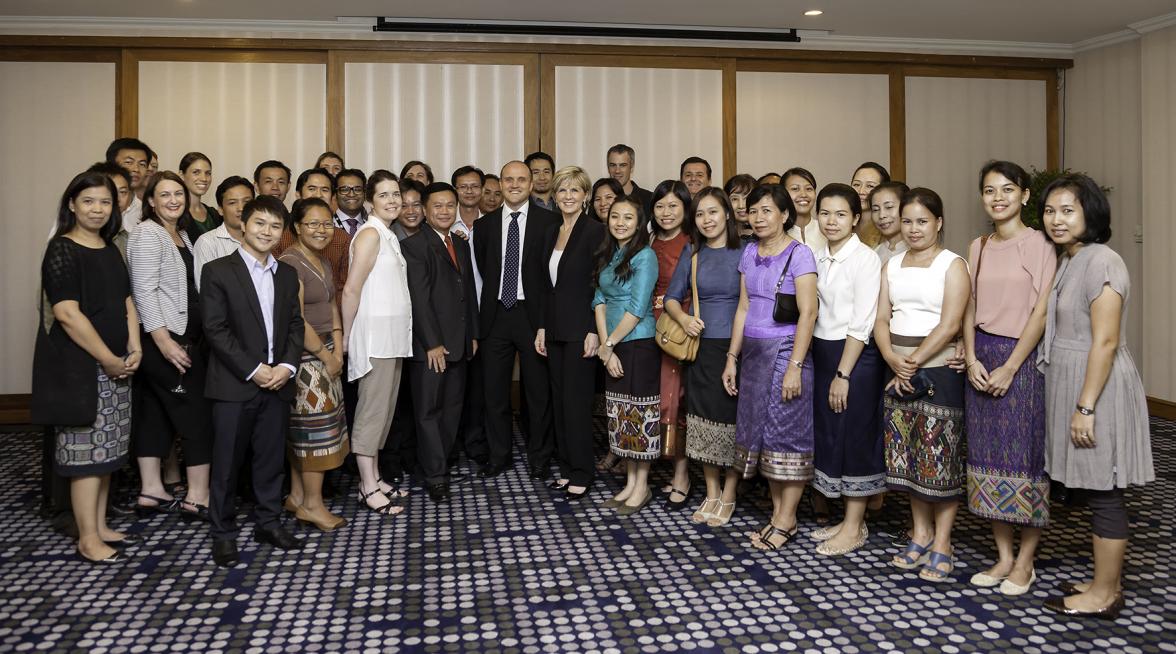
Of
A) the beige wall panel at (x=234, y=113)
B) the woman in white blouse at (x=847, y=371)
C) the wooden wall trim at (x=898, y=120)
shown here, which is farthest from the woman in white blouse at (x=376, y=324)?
the wooden wall trim at (x=898, y=120)

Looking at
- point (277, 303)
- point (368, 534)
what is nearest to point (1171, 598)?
point (368, 534)

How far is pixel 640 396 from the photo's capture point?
4.17 m

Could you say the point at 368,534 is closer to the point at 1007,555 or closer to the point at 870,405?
the point at 870,405

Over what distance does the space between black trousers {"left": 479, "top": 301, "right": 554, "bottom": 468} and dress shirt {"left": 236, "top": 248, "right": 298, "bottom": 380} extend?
145 cm

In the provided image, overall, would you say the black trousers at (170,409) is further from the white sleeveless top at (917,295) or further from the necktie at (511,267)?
the white sleeveless top at (917,295)

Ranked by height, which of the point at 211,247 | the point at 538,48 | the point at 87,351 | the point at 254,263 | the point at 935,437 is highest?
the point at 538,48

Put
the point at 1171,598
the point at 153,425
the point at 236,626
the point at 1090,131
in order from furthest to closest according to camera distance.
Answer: the point at 1090,131
the point at 153,425
the point at 1171,598
the point at 236,626

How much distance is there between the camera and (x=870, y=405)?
11.8 ft

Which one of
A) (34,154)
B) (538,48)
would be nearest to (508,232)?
(538,48)

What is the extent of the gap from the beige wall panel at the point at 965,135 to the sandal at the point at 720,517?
504cm

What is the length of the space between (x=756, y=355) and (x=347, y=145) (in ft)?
15.5

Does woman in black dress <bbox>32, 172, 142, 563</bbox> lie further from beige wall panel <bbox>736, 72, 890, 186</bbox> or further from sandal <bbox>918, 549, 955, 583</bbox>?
beige wall panel <bbox>736, 72, 890, 186</bbox>

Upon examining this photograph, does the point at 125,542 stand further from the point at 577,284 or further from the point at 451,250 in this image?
the point at 577,284

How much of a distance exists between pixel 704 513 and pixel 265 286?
2356 mm
